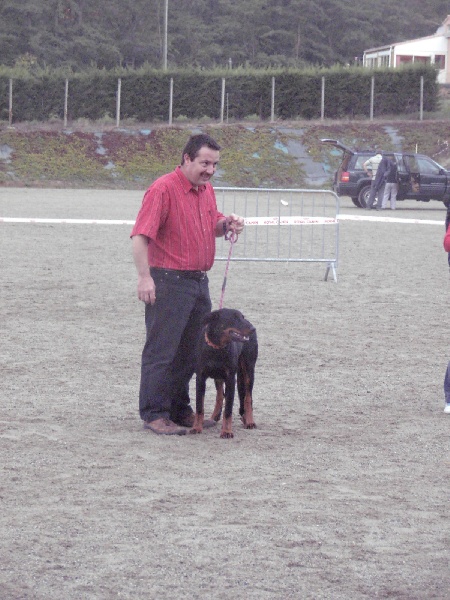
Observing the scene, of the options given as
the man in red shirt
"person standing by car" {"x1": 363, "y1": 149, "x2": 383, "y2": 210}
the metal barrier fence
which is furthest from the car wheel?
the man in red shirt

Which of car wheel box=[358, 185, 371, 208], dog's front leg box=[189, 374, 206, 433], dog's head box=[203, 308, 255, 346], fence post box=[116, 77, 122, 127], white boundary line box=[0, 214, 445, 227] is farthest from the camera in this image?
fence post box=[116, 77, 122, 127]

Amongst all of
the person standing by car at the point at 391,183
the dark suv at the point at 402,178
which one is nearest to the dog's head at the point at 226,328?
the person standing by car at the point at 391,183

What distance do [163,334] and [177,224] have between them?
0.67 meters

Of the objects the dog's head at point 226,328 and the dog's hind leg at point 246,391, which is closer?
the dog's head at point 226,328

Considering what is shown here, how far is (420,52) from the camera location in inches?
3221

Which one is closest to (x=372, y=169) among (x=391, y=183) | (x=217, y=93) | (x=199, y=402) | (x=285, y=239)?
(x=391, y=183)

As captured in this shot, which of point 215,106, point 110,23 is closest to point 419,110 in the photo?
point 215,106

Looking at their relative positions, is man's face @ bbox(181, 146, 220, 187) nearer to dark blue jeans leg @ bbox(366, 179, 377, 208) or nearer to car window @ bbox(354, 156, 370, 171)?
dark blue jeans leg @ bbox(366, 179, 377, 208)

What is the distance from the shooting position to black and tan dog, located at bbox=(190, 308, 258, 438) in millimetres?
6277

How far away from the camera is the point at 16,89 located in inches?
1983

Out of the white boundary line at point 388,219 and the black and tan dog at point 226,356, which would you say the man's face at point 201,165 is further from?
the white boundary line at point 388,219

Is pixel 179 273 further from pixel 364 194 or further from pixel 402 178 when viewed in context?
pixel 402 178

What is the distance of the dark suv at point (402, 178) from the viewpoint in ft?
104

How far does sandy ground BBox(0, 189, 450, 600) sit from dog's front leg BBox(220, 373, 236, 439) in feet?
0.30
